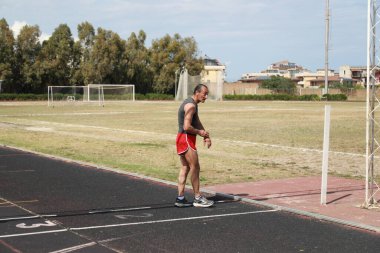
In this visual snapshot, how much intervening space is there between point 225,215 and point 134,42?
269 feet

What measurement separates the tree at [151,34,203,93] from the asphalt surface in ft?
264

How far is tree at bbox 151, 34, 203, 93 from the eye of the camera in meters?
90.3

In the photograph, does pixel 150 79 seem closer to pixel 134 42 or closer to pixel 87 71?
pixel 134 42

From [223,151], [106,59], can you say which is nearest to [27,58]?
[106,59]

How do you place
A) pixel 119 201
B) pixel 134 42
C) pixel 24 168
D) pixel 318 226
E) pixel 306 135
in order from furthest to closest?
pixel 134 42, pixel 306 135, pixel 24 168, pixel 119 201, pixel 318 226

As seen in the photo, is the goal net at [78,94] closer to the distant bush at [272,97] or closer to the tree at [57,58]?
the tree at [57,58]

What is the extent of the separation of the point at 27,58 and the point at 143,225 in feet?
241

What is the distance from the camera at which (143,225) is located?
23.8 ft

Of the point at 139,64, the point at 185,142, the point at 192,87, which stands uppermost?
the point at 139,64

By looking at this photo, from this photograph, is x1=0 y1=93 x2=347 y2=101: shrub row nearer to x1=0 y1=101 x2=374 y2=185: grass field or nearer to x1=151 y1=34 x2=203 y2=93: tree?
x1=151 y1=34 x2=203 y2=93: tree

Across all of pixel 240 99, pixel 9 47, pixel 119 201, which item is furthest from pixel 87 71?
pixel 119 201

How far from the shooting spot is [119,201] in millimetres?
8844

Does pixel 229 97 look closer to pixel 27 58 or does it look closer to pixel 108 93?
pixel 108 93

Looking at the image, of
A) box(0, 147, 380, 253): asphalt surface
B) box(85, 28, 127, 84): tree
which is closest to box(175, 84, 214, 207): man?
box(0, 147, 380, 253): asphalt surface
